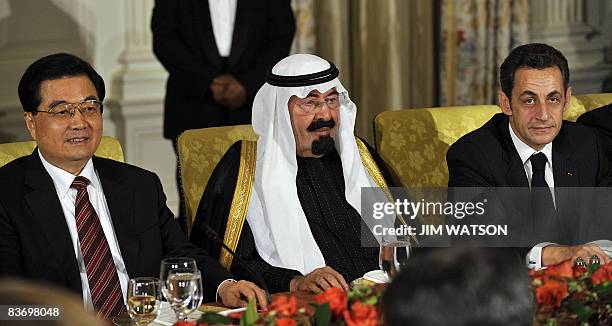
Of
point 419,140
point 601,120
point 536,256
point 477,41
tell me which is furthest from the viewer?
point 477,41

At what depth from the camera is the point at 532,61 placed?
11.9ft

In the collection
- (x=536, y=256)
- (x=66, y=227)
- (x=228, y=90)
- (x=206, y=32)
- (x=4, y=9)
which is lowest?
(x=536, y=256)

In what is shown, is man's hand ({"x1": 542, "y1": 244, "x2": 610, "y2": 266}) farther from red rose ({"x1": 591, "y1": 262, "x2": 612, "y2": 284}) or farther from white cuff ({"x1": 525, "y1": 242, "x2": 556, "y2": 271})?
red rose ({"x1": 591, "y1": 262, "x2": 612, "y2": 284})

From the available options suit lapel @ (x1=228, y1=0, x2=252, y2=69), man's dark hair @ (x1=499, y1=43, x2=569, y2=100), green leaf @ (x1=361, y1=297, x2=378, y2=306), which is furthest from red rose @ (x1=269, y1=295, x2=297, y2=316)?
suit lapel @ (x1=228, y1=0, x2=252, y2=69)

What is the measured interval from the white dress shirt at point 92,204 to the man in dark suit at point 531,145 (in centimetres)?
122

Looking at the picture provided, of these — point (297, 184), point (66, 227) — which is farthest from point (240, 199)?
point (66, 227)

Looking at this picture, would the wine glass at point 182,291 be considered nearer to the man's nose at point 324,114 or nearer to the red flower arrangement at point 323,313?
the red flower arrangement at point 323,313

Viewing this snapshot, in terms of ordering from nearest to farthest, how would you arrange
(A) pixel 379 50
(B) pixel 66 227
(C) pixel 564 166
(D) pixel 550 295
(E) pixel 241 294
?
(D) pixel 550 295, (E) pixel 241 294, (B) pixel 66 227, (C) pixel 564 166, (A) pixel 379 50

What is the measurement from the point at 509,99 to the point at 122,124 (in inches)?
124

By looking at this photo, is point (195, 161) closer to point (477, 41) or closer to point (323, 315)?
point (323, 315)

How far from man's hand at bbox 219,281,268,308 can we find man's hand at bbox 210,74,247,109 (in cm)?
243

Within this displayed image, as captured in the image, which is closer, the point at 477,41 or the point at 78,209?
the point at 78,209

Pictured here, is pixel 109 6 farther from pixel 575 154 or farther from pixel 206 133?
pixel 575 154

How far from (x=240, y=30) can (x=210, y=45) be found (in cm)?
17
